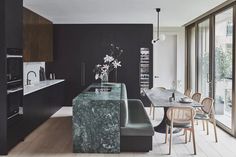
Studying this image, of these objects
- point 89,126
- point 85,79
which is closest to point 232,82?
point 89,126

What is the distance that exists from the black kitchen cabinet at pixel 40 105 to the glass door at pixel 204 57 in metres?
3.70

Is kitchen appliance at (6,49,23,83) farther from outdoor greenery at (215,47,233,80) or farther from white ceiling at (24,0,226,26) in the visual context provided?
outdoor greenery at (215,47,233,80)

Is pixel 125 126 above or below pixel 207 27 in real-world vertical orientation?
below

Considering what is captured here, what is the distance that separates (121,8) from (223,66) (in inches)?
95.7

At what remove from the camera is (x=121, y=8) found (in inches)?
251

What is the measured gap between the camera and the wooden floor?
4.64 meters

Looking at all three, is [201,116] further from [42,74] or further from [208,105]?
[42,74]

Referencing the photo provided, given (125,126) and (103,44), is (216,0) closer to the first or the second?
(125,126)

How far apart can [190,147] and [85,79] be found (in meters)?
4.72

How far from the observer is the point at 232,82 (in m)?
5.85

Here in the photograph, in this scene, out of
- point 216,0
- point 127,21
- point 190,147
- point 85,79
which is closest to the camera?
point 190,147

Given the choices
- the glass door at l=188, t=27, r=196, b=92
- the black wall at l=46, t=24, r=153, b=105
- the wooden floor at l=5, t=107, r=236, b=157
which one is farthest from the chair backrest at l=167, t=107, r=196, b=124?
the black wall at l=46, t=24, r=153, b=105

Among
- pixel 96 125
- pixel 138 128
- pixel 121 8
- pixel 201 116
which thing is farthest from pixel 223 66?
pixel 96 125

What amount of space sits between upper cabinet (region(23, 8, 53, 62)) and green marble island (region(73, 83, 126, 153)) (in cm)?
214
